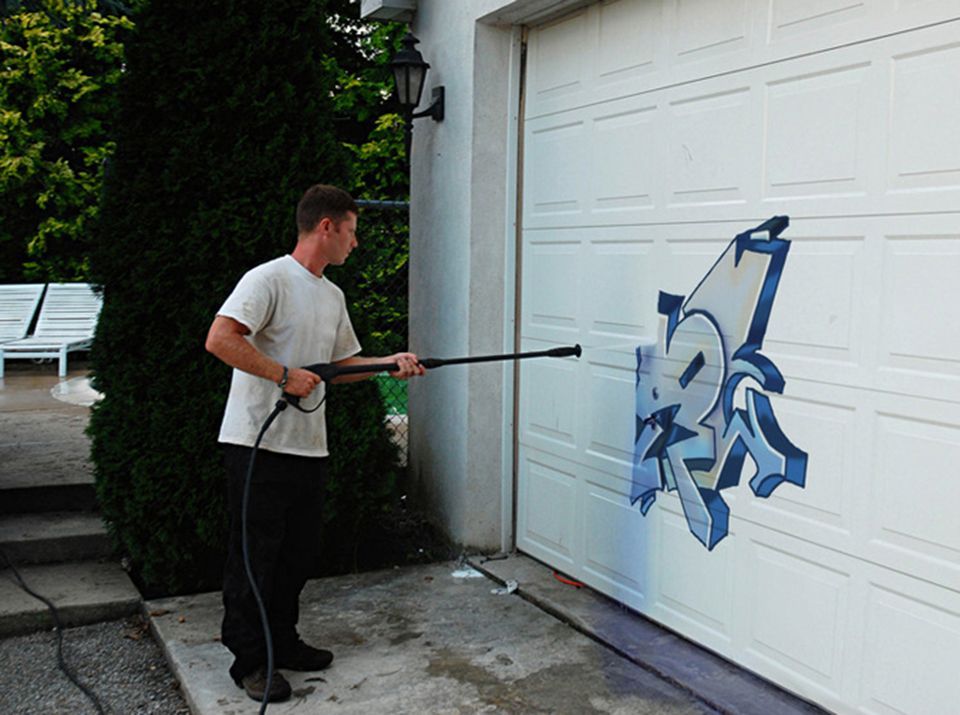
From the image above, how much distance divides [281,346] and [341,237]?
455 mm

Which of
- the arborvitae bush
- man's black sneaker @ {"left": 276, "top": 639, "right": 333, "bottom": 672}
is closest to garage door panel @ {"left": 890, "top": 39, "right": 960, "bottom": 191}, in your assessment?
man's black sneaker @ {"left": 276, "top": 639, "right": 333, "bottom": 672}

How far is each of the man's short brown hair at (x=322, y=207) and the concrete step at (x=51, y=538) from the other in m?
2.48

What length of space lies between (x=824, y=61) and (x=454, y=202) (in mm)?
2348

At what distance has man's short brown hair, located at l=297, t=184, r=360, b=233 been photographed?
3.54 m

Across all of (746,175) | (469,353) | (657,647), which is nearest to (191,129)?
(469,353)

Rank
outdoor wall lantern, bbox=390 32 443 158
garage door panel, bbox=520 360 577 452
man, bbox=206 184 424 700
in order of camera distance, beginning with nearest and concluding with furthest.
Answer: man, bbox=206 184 424 700
garage door panel, bbox=520 360 577 452
outdoor wall lantern, bbox=390 32 443 158

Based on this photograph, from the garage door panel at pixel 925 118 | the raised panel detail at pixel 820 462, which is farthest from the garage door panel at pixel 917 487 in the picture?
the garage door panel at pixel 925 118

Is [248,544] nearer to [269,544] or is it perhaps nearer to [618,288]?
[269,544]

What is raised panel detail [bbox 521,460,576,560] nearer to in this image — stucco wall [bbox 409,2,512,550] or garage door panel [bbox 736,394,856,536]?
stucco wall [bbox 409,2,512,550]

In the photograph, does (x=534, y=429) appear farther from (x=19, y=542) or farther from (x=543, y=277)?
(x=19, y=542)

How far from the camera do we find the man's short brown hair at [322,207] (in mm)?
3537

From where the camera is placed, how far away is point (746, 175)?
3549mm

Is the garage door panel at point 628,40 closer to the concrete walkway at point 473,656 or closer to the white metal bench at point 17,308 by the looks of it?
the concrete walkway at point 473,656

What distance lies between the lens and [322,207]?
11.6 ft
